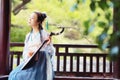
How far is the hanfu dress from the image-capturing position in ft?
11.8

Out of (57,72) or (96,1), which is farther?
(57,72)

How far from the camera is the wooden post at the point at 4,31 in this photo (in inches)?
158

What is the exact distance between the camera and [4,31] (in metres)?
4.02

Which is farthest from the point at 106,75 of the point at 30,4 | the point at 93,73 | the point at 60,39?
the point at 30,4

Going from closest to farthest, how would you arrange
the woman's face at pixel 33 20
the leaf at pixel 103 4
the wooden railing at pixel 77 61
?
the leaf at pixel 103 4 → the woman's face at pixel 33 20 → the wooden railing at pixel 77 61

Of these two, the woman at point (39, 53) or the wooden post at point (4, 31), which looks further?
the wooden post at point (4, 31)

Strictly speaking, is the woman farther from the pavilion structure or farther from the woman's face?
the pavilion structure

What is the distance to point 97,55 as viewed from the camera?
476cm

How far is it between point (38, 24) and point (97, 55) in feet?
4.89

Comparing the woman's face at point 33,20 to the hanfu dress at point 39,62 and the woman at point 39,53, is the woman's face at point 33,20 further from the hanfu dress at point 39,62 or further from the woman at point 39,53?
the hanfu dress at point 39,62

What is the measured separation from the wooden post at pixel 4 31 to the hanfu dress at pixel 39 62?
1.48ft

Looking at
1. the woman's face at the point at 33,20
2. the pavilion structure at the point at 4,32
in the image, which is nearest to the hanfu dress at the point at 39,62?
the woman's face at the point at 33,20

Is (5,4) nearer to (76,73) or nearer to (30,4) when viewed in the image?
(76,73)

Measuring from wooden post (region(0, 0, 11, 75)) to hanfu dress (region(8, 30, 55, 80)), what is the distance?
17.7 inches
